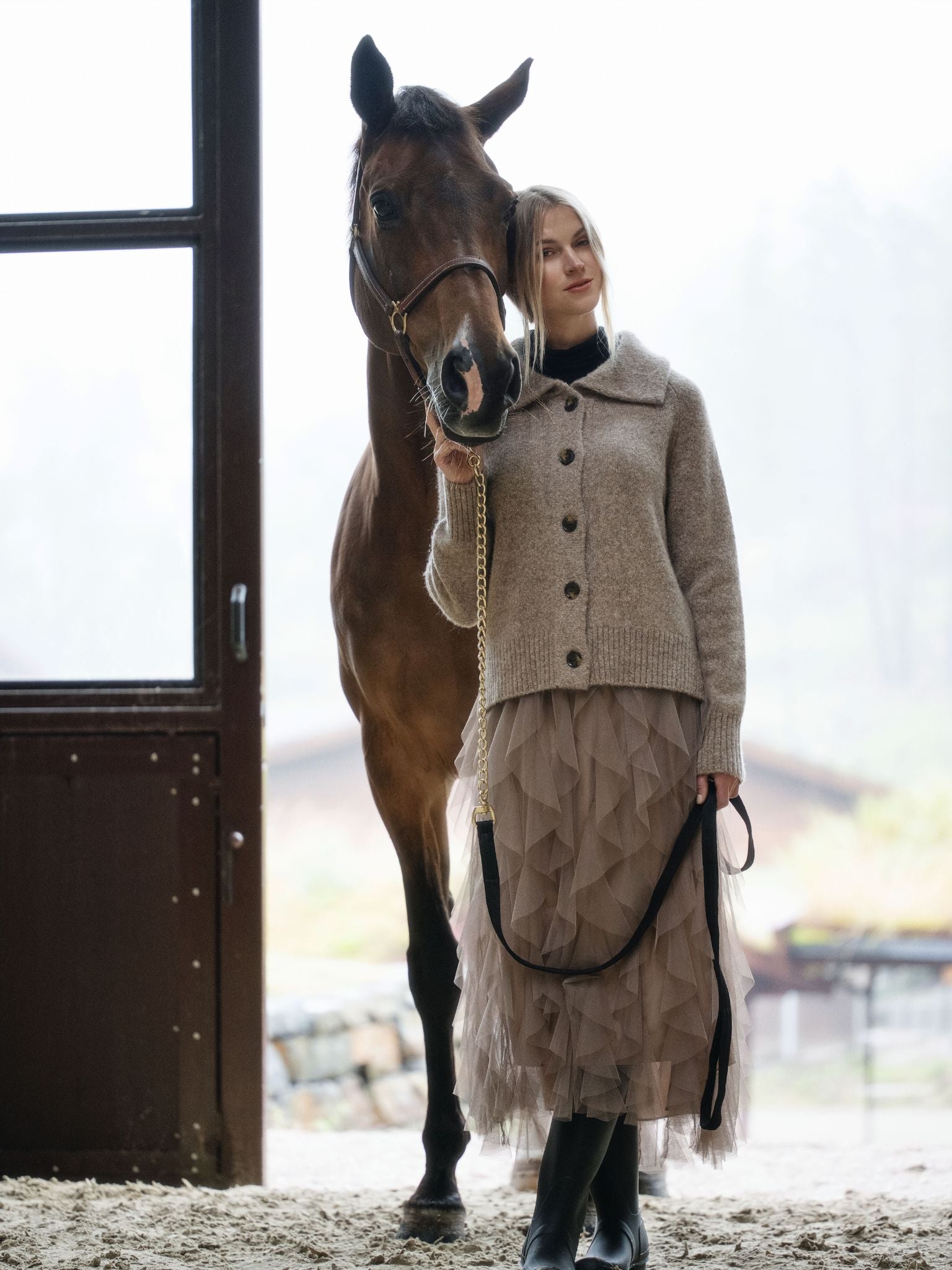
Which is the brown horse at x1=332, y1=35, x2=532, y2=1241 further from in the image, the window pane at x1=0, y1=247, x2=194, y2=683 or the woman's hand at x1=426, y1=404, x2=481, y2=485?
the window pane at x1=0, y1=247, x2=194, y2=683

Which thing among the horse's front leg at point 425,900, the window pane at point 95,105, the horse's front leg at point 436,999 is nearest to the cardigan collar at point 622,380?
the horse's front leg at point 425,900

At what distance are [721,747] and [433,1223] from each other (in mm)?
971

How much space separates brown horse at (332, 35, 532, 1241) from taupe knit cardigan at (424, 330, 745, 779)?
13 cm

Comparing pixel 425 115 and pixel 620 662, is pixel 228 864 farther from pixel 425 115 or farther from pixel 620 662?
pixel 425 115

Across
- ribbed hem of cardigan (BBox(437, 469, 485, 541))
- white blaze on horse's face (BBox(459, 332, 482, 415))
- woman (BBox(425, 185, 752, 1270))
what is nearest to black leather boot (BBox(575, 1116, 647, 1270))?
woman (BBox(425, 185, 752, 1270))

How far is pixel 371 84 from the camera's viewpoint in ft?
5.71

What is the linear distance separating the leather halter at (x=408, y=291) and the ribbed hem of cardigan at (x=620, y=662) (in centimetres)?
37

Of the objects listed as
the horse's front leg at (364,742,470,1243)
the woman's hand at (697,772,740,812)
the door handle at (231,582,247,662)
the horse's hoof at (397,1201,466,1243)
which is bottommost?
the horse's hoof at (397,1201,466,1243)

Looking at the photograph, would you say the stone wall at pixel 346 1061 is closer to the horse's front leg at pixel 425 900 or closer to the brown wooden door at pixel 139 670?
the brown wooden door at pixel 139 670

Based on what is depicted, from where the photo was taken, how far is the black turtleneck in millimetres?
1664

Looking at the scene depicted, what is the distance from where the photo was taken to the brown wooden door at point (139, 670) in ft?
7.83

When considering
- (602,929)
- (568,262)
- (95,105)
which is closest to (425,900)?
(602,929)

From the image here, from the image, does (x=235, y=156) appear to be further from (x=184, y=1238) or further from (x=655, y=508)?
(x=184, y=1238)

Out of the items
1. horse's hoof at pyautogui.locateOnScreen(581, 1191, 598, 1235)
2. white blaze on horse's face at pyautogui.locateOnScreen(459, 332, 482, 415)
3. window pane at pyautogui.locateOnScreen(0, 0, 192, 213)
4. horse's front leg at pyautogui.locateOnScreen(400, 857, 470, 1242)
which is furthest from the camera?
window pane at pyautogui.locateOnScreen(0, 0, 192, 213)
